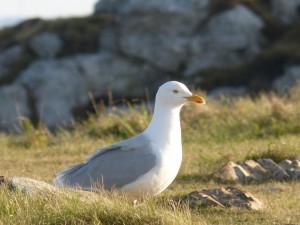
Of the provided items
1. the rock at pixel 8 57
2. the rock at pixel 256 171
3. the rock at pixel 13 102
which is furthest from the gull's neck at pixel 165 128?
the rock at pixel 8 57

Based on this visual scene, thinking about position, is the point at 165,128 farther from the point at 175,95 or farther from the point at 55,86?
the point at 55,86

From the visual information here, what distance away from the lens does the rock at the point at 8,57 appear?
33031 millimetres

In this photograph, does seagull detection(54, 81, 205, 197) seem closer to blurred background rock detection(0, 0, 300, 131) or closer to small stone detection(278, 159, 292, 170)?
small stone detection(278, 159, 292, 170)

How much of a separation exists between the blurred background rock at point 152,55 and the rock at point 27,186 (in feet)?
72.2

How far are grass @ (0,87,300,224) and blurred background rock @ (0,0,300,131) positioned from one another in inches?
502

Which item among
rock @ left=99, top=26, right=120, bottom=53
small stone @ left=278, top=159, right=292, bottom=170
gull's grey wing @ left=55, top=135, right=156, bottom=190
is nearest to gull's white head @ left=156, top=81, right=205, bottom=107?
gull's grey wing @ left=55, top=135, right=156, bottom=190

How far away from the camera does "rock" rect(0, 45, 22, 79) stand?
108 ft

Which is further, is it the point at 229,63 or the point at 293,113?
the point at 229,63

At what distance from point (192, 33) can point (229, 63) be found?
192cm

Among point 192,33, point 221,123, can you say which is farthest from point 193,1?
point 221,123

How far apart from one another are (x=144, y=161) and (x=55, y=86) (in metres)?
24.0

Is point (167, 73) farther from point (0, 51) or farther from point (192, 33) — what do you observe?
point (0, 51)

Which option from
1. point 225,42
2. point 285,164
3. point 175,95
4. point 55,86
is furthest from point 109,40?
point 175,95

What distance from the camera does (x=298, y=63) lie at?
95.3 ft
